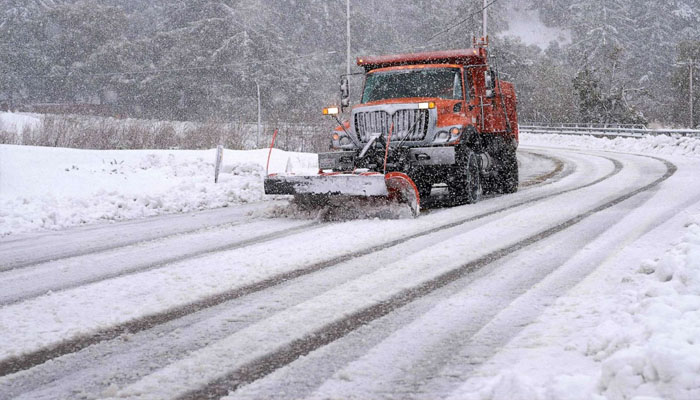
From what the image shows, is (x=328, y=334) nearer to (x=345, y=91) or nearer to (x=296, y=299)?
(x=296, y=299)

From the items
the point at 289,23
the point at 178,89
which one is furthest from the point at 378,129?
the point at 289,23

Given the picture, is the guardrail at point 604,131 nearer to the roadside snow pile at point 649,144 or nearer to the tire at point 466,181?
the roadside snow pile at point 649,144

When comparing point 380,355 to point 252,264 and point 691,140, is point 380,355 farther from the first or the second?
point 691,140

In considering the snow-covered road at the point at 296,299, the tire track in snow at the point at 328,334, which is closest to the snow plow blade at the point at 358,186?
the snow-covered road at the point at 296,299

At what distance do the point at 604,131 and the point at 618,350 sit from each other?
4387cm

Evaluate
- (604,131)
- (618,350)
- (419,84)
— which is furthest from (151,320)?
(604,131)

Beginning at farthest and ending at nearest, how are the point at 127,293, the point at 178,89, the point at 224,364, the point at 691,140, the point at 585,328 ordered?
the point at 178,89 < the point at 691,140 < the point at 127,293 < the point at 585,328 < the point at 224,364

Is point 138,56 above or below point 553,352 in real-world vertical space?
above

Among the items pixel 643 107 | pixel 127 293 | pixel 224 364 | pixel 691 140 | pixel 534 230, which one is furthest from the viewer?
pixel 643 107

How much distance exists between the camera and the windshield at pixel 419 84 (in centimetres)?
1093

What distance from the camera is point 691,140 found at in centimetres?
2597

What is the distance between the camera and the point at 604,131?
144ft

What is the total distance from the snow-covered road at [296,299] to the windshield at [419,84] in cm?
272

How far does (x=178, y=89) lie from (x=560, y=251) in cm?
5526
